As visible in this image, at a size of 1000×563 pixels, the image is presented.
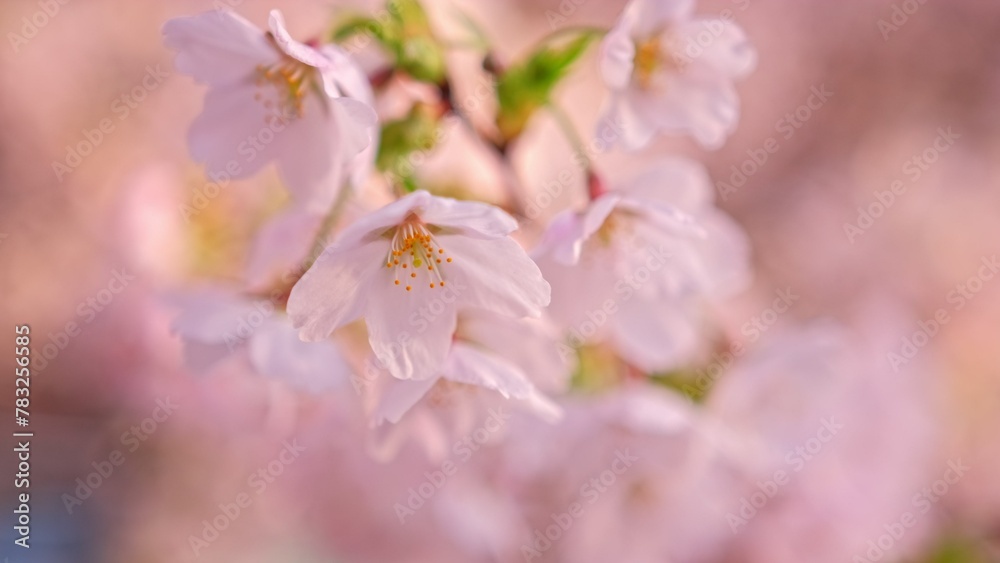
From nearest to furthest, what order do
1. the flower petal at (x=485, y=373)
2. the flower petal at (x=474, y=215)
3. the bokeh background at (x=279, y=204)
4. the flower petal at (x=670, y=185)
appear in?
the flower petal at (x=474, y=215), the flower petal at (x=485, y=373), the flower petal at (x=670, y=185), the bokeh background at (x=279, y=204)

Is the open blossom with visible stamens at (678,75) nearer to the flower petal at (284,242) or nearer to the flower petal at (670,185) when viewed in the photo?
the flower petal at (670,185)

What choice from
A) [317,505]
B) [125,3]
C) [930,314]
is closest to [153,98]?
[125,3]

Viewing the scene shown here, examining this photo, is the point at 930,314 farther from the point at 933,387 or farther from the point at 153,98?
the point at 153,98

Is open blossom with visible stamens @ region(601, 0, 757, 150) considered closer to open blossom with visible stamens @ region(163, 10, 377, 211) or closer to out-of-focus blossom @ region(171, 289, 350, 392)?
open blossom with visible stamens @ region(163, 10, 377, 211)

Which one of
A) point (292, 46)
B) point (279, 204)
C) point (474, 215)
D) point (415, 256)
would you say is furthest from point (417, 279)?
point (279, 204)

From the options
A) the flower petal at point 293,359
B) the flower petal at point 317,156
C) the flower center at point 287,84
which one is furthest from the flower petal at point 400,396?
the flower center at point 287,84

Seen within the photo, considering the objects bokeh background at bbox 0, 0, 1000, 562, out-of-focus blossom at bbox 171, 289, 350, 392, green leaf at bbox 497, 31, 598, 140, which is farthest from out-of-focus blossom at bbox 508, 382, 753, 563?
green leaf at bbox 497, 31, 598, 140

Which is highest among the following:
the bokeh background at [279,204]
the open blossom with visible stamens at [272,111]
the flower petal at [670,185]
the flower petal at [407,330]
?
the open blossom with visible stamens at [272,111]
